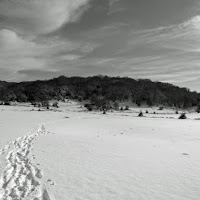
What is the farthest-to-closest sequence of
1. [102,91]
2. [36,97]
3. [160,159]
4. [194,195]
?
[102,91]
[36,97]
[160,159]
[194,195]

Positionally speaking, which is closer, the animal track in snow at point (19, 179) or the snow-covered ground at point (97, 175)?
the animal track in snow at point (19, 179)

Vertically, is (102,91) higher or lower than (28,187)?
higher

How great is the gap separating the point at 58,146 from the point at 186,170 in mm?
7328

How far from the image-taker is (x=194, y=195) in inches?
230

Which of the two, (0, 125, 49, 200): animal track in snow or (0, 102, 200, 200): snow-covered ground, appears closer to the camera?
(0, 125, 49, 200): animal track in snow

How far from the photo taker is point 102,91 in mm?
179125

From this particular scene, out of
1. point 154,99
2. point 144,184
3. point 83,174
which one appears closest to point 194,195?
point 144,184

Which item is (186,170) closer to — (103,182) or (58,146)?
(103,182)

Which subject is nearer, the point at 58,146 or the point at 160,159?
the point at 160,159

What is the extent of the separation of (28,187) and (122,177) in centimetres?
305

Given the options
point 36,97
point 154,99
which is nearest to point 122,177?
point 154,99

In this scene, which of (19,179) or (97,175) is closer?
(19,179)

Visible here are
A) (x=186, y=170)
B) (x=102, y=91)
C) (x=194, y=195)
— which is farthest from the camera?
(x=102, y=91)

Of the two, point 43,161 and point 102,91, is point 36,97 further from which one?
point 43,161
